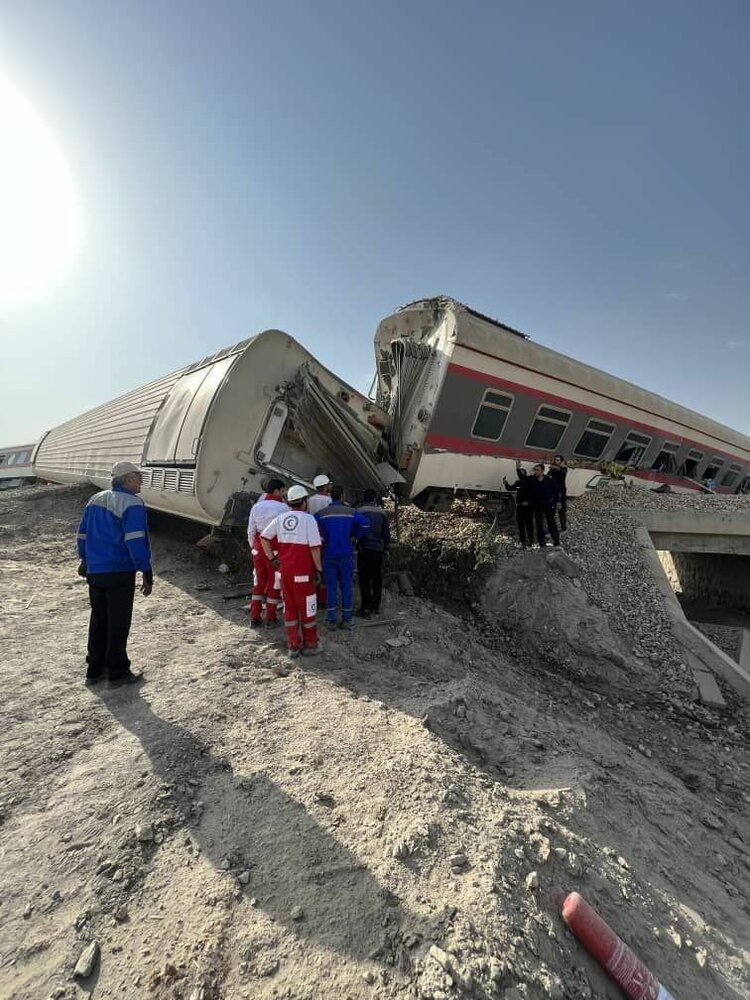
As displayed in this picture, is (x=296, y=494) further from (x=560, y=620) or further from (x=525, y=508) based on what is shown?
(x=525, y=508)

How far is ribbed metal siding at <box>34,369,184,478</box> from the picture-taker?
7.44 meters

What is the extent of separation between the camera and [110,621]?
11.2 ft

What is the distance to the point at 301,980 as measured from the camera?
1.49 meters

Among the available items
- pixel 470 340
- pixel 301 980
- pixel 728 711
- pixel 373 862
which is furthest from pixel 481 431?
pixel 301 980

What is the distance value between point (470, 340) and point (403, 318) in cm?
205

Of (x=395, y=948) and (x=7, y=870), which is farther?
(x=7, y=870)

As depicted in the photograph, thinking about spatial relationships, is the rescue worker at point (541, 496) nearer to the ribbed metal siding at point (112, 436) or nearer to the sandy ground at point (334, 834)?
the sandy ground at point (334, 834)

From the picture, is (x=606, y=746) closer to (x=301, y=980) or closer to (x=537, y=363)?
(x=301, y=980)

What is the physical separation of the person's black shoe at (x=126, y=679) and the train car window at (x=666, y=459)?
12.6m

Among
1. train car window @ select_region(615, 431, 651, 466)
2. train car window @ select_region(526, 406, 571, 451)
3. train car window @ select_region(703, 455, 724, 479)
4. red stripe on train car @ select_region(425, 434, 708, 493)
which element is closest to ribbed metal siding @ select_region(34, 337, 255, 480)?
red stripe on train car @ select_region(425, 434, 708, 493)

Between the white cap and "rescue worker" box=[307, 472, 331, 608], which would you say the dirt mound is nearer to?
"rescue worker" box=[307, 472, 331, 608]

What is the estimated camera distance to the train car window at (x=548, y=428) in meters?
8.49

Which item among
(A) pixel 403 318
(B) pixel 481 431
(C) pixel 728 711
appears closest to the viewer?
(C) pixel 728 711

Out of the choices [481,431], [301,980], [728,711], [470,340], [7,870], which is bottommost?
[728,711]
